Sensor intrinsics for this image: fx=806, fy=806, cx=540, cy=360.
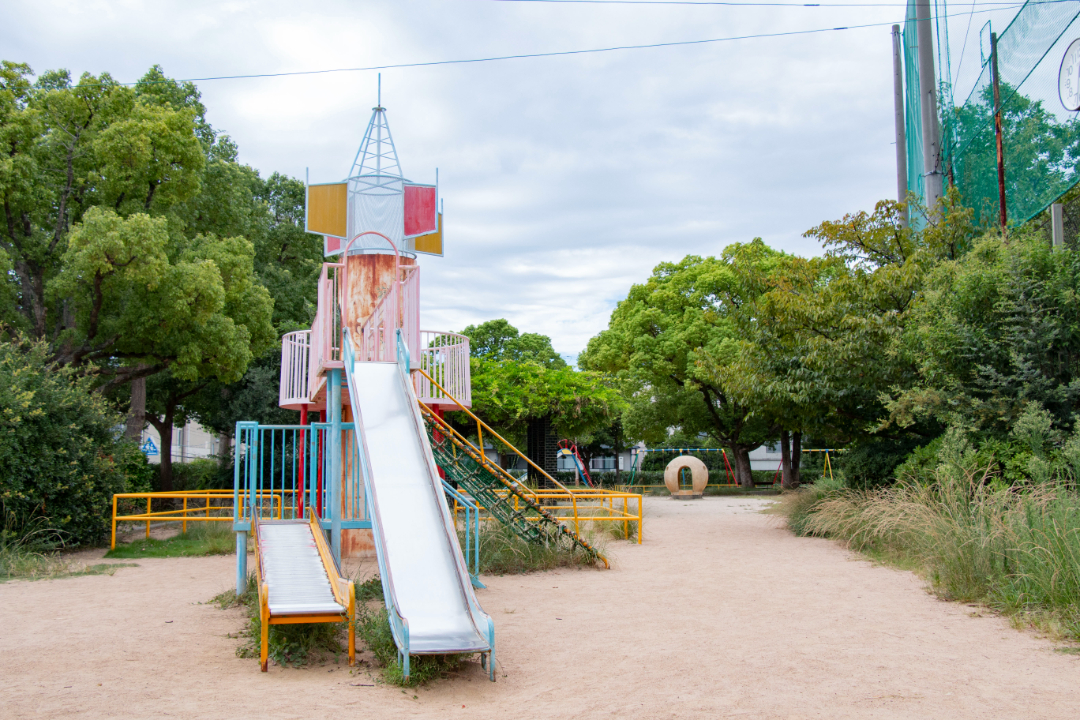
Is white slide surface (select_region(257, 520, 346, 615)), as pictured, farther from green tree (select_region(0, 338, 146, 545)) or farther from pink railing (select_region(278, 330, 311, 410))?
green tree (select_region(0, 338, 146, 545))

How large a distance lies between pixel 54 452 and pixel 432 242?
677 cm

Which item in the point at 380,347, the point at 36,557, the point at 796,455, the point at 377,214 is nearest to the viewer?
the point at 380,347

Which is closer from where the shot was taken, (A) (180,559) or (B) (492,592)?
(B) (492,592)

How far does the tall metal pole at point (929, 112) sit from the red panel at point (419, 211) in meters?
9.54

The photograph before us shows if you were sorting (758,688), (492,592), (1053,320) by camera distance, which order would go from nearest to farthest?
(758,688)
(492,592)
(1053,320)

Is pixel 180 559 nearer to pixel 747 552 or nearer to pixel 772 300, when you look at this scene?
pixel 747 552

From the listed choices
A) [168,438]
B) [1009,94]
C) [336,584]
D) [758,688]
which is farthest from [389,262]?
[168,438]

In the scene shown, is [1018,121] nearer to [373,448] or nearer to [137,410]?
[373,448]

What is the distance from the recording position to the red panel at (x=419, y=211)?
12.6m

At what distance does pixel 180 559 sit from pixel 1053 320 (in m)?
13.0

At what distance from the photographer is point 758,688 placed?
18.0ft

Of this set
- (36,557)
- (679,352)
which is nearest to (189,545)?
(36,557)

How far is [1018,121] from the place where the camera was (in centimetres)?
1238

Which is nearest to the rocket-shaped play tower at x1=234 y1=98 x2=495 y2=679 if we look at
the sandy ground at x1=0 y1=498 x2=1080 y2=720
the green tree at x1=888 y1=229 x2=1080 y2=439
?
the sandy ground at x1=0 y1=498 x2=1080 y2=720
